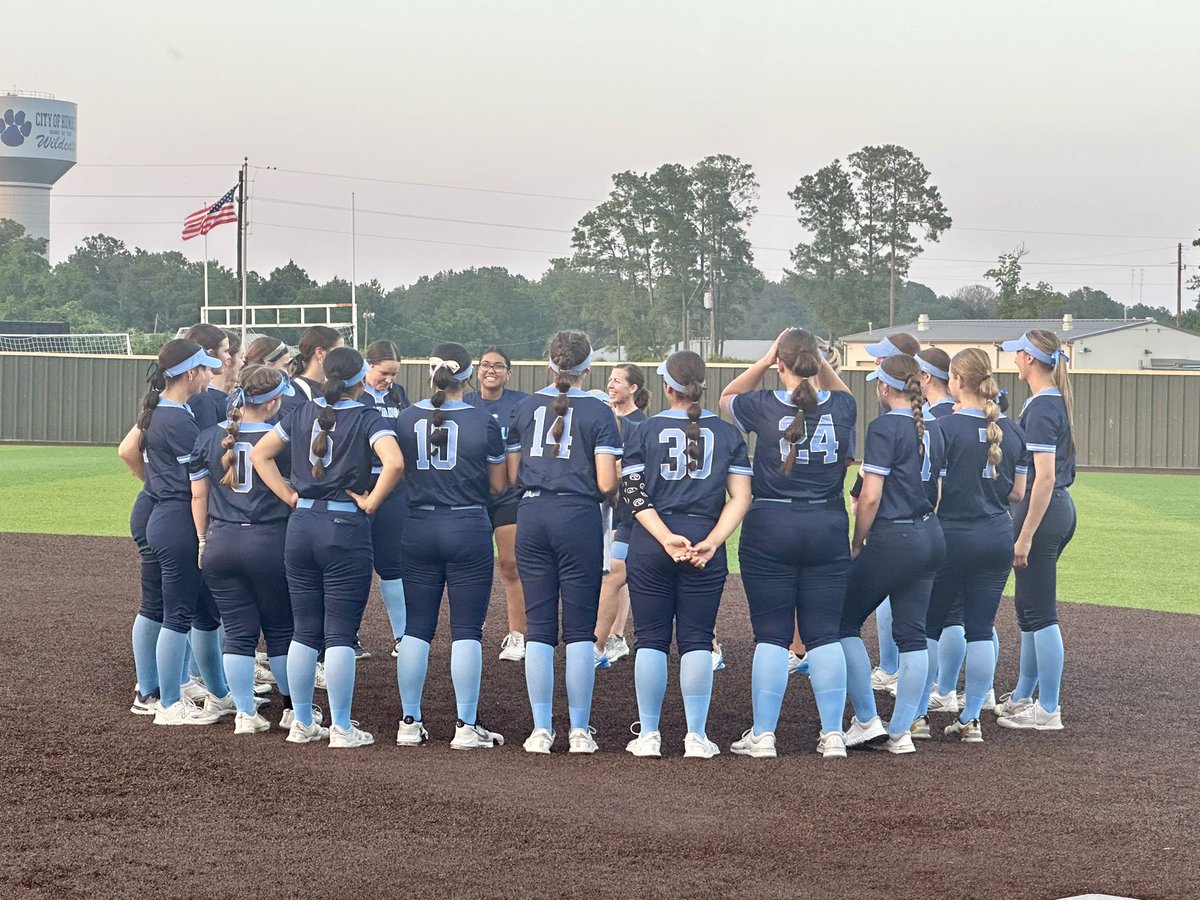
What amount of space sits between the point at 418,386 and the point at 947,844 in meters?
26.3

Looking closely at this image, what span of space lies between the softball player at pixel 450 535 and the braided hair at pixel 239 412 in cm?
65

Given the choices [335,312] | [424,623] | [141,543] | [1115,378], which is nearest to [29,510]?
[141,543]

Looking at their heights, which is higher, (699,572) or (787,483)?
(787,483)

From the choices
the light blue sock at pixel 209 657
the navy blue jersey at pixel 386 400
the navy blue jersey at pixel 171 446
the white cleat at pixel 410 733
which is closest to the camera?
the white cleat at pixel 410 733

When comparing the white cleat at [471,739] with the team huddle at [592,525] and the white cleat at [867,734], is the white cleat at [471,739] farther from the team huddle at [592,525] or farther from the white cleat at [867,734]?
the white cleat at [867,734]

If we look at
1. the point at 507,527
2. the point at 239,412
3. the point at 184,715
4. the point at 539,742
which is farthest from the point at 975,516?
the point at 184,715

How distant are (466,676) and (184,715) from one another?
1.55 meters

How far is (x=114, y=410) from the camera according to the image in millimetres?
32250

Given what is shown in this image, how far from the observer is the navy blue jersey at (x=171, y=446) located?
266 inches

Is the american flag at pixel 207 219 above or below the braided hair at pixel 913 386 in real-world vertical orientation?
above

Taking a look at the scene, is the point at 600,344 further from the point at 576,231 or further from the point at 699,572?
the point at 699,572

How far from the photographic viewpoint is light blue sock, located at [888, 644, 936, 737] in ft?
21.3

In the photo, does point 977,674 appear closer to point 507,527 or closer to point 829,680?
point 829,680

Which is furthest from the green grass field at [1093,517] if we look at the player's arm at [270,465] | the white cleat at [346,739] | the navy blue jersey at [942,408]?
the player's arm at [270,465]
